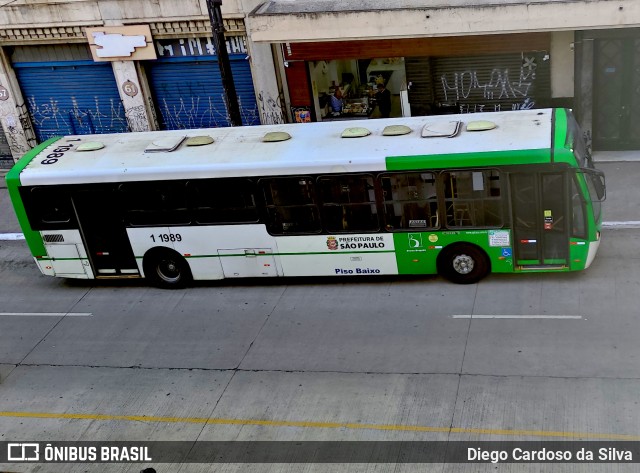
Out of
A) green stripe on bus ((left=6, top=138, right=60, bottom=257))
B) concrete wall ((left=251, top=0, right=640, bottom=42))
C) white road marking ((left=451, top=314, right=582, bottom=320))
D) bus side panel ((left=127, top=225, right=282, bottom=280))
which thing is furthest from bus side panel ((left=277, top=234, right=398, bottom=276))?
concrete wall ((left=251, top=0, right=640, bottom=42))

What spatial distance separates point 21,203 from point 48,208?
1.90ft

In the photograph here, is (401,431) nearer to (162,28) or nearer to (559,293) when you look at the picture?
(559,293)

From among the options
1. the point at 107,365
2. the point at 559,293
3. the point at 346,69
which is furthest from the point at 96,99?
the point at 559,293

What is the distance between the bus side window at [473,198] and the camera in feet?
43.7

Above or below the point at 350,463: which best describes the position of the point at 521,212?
above

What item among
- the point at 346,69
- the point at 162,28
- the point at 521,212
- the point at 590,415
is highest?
the point at 162,28

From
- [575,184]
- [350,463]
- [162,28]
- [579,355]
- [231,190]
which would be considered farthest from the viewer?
[162,28]

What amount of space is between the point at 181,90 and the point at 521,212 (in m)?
11.7

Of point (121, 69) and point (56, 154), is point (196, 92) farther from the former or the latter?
point (56, 154)

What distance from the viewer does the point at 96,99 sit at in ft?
73.7

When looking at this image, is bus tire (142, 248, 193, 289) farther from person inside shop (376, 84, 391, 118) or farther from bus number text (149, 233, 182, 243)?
person inside shop (376, 84, 391, 118)

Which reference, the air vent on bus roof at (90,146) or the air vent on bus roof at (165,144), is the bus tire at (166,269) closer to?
the air vent on bus roof at (165,144)

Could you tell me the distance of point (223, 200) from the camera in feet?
47.5

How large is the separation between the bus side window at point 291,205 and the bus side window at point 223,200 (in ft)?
0.98
